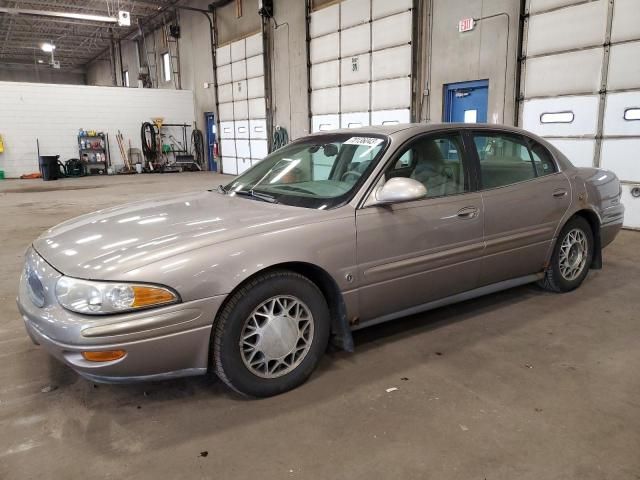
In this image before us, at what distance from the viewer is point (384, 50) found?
1011cm

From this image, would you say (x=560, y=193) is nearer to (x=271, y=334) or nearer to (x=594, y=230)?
(x=594, y=230)

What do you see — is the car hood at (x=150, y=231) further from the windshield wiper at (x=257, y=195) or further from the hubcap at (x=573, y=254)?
the hubcap at (x=573, y=254)

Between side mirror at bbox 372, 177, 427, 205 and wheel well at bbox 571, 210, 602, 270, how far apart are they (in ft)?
6.00

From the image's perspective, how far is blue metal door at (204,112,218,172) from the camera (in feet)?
60.4

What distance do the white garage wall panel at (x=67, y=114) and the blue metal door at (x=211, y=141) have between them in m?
1.33

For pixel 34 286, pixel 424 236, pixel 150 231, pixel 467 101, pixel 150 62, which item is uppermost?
pixel 150 62

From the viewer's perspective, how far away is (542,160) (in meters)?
3.50

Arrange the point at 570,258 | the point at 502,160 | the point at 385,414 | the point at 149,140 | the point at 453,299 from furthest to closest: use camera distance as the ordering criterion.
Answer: the point at 149,140 → the point at 570,258 → the point at 502,160 → the point at 453,299 → the point at 385,414

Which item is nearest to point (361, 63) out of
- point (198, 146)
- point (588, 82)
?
point (588, 82)

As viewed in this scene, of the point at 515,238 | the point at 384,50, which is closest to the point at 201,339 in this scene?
the point at 515,238

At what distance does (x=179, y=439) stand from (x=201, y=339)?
422 millimetres

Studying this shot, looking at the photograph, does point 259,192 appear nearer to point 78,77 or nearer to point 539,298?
point 539,298

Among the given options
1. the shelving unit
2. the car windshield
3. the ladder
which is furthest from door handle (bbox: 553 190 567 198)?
the ladder

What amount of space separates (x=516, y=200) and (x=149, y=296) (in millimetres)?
2403
